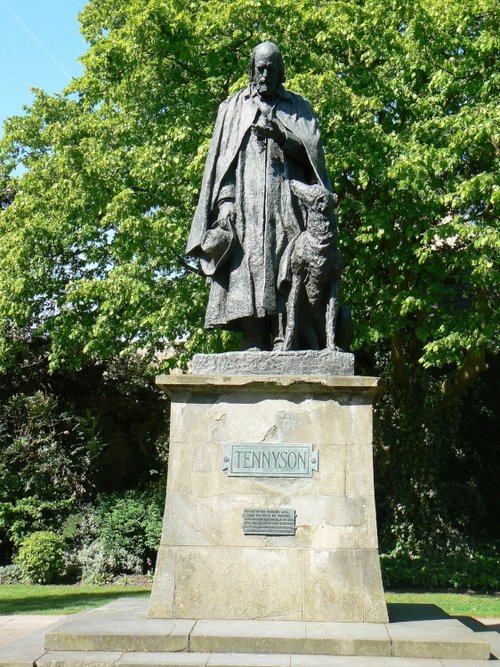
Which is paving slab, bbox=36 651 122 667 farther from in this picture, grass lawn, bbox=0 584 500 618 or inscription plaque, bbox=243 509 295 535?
grass lawn, bbox=0 584 500 618

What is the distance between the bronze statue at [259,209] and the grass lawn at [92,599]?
570cm

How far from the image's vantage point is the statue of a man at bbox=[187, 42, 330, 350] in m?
7.29

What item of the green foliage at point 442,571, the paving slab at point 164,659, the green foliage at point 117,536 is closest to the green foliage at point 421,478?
the green foliage at point 442,571

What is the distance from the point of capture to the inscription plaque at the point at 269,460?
6711 mm

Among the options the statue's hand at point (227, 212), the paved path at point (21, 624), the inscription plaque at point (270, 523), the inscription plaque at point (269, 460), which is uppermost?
the statue's hand at point (227, 212)

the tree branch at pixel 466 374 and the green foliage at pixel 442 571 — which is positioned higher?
the tree branch at pixel 466 374

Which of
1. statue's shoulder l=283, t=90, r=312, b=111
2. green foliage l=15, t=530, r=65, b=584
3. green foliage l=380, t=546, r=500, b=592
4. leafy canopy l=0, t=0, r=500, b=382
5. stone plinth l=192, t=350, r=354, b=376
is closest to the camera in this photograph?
stone plinth l=192, t=350, r=354, b=376

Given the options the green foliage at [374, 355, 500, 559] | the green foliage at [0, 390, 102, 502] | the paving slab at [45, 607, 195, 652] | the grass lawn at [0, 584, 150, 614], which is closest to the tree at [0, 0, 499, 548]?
the green foliage at [374, 355, 500, 559]

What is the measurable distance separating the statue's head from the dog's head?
0.91 meters

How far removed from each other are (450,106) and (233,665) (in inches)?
455

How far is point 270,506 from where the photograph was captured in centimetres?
667

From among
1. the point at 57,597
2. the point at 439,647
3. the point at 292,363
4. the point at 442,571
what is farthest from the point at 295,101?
the point at 442,571

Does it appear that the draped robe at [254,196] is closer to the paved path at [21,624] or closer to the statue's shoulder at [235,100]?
the statue's shoulder at [235,100]

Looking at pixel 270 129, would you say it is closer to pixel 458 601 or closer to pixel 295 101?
pixel 295 101
